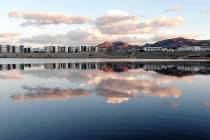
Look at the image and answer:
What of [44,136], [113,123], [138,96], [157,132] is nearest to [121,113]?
[113,123]

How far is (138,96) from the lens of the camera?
38.6 metres

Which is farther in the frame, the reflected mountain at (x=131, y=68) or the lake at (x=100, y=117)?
the reflected mountain at (x=131, y=68)

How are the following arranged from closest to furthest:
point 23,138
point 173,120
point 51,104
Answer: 1. point 23,138
2. point 173,120
3. point 51,104

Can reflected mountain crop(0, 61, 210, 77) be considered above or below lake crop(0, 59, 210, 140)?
below

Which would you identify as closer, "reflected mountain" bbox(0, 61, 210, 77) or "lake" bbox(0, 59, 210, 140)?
"lake" bbox(0, 59, 210, 140)

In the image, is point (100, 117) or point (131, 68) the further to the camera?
point (131, 68)

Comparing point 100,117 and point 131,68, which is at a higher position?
point 100,117

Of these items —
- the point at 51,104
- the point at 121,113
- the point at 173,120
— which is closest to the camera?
the point at 173,120

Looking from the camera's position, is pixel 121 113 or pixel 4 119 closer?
pixel 4 119

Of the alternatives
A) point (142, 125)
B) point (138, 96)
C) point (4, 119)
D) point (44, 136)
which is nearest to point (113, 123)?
point (142, 125)

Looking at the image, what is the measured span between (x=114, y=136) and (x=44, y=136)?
14.8ft

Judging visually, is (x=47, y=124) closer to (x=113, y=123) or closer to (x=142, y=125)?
(x=113, y=123)

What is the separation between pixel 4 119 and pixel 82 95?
15.0 m

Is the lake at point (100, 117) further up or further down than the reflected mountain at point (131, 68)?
further up
